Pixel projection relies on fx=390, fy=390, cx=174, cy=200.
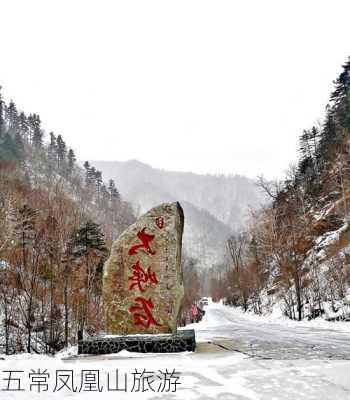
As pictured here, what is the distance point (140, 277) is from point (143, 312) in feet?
2.58

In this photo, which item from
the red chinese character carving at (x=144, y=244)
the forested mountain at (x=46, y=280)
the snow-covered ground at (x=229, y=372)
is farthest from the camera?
the forested mountain at (x=46, y=280)

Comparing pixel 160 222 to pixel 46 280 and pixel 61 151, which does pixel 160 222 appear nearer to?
pixel 46 280

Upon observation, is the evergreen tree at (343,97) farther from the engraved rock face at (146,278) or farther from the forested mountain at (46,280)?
the engraved rock face at (146,278)

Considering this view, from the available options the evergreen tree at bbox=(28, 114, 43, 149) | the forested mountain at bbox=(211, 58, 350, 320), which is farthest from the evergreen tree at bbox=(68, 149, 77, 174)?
the forested mountain at bbox=(211, 58, 350, 320)

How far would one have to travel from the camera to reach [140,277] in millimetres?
9023

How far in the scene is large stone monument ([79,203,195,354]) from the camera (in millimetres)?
8859

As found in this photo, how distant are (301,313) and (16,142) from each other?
46114 millimetres

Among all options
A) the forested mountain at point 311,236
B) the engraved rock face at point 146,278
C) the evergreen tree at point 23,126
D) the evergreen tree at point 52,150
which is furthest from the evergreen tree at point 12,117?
the engraved rock face at point 146,278

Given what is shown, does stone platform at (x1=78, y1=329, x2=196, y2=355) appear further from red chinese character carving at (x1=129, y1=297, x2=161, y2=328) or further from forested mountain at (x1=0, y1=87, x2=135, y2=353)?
forested mountain at (x1=0, y1=87, x2=135, y2=353)

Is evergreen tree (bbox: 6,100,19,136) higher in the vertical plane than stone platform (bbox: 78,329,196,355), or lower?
higher

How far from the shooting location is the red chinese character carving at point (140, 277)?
354 inches

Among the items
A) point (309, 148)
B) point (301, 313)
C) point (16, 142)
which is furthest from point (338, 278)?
point (16, 142)

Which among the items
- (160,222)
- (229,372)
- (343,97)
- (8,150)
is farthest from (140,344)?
(8,150)

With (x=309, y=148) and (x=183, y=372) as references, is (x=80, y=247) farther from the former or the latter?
(x=309, y=148)
